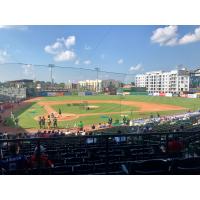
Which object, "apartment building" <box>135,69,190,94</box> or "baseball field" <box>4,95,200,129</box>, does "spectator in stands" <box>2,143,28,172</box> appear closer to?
"baseball field" <box>4,95,200,129</box>

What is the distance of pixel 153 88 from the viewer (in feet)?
46.6

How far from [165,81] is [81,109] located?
480 cm

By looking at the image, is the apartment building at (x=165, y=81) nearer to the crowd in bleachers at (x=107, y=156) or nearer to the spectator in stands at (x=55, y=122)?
the spectator in stands at (x=55, y=122)

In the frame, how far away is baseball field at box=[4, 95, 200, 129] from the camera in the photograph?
11695 mm

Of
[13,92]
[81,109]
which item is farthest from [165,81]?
[13,92]

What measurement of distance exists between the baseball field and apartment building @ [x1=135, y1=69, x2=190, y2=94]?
710 mm

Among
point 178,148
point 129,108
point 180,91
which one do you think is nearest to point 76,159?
point 178,148

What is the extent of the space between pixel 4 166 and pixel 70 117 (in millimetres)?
8506

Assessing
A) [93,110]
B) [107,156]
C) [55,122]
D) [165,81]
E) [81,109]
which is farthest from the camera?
[165,81]

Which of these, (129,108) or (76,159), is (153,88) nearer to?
(129,108)

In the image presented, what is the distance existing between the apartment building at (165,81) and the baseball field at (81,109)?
0.71 metres

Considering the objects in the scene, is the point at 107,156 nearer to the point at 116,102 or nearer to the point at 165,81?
the point at 116,102

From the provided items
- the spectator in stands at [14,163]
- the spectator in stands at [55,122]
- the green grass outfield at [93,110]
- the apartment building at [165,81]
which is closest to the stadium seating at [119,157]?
the spectator in stands at [14,163]

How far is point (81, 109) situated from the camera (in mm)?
13086
